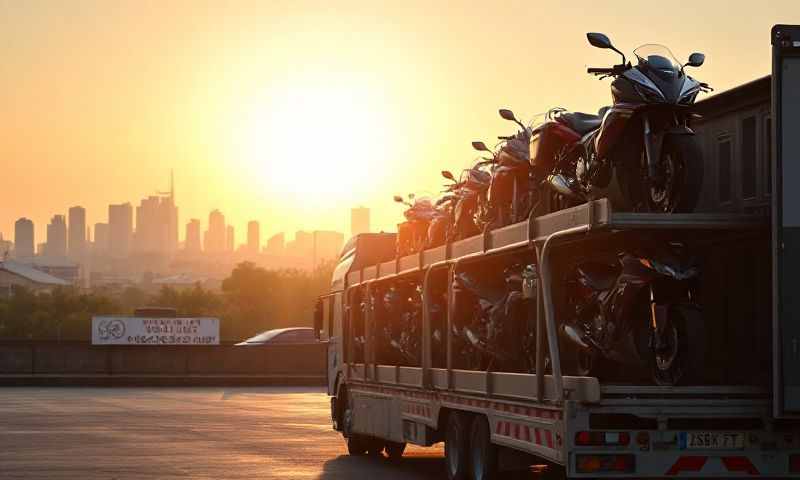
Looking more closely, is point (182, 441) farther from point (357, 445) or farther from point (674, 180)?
point (674, 180)

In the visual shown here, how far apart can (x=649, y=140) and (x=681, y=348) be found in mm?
1652

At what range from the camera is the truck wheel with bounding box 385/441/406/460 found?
71.4ft

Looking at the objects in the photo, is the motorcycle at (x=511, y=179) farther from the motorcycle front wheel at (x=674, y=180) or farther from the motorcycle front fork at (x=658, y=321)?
the motorcycle front fork at (x=658, y=321)

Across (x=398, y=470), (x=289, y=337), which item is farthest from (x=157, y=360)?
(x=398, y=470)

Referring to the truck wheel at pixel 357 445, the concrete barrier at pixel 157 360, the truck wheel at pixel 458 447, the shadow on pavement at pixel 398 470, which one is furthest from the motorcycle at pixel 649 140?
the concrete barrier at pixel 157 360

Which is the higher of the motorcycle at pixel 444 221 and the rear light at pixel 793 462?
the motorcycle at pixel 444 221

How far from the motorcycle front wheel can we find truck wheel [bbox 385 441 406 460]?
912 cm

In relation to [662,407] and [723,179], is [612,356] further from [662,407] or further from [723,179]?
[723,179]

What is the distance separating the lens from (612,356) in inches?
507

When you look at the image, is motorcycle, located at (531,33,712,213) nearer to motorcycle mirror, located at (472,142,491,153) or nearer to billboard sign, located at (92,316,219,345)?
motorcycle mirror, located at (472,142,491,153)

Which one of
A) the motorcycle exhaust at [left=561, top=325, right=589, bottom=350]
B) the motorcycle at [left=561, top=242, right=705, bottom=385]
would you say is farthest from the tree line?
the motorcycle at [left=561, top=242, right=705, bottom=385]

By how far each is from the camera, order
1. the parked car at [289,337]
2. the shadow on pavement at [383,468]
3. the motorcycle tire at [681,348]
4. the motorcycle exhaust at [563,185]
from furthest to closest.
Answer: the parked car at [289,337]
the shadow on pavement at [383,468]
the motorcycle exhaust at [563,185]
the motorcycle tire at [681,348]

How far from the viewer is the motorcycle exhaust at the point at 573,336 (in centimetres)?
1293

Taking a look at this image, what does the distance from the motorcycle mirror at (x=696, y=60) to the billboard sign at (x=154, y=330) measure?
43.4m
